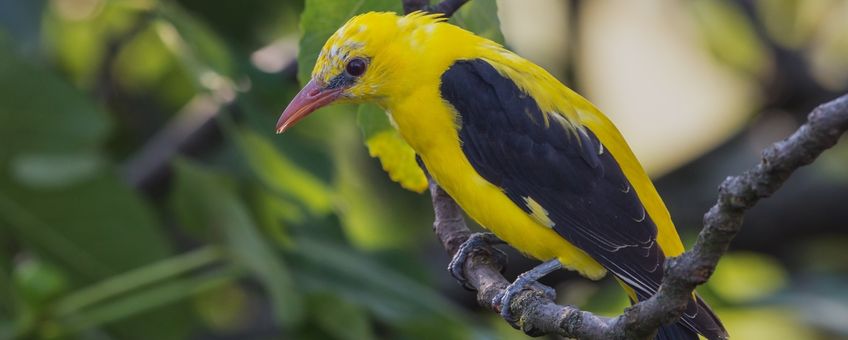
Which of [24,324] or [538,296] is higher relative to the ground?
[24,324]

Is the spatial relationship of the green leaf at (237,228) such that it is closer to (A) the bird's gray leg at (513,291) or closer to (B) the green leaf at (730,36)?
(A) the bird's gray leg at (513,291)

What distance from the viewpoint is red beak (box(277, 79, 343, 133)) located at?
2.65m

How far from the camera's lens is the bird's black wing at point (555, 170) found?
2572 millimetres

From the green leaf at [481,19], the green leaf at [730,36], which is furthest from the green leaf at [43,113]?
the green leaf at [730,36]

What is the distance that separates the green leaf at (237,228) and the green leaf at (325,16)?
97 cm

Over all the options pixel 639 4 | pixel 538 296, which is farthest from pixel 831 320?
pixel 639 4

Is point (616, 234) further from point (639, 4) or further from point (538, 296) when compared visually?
point (639, 4)

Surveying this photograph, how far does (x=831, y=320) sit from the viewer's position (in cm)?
434

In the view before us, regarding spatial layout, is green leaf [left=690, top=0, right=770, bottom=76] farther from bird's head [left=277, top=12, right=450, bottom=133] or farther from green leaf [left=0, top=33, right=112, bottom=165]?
bird's head [left=277, top=12, right=450, bottom=133]

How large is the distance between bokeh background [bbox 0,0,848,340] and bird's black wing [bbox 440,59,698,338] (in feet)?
0.72

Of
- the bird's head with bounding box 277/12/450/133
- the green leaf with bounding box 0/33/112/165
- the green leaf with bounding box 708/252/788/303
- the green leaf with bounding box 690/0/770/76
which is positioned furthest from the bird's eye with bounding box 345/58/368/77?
the green leaf with bounding box 690/0/770/76

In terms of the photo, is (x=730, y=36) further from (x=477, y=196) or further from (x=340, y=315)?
(x=477, y=196)

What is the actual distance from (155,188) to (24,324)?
148 centimetres

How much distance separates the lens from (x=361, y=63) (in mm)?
2771
